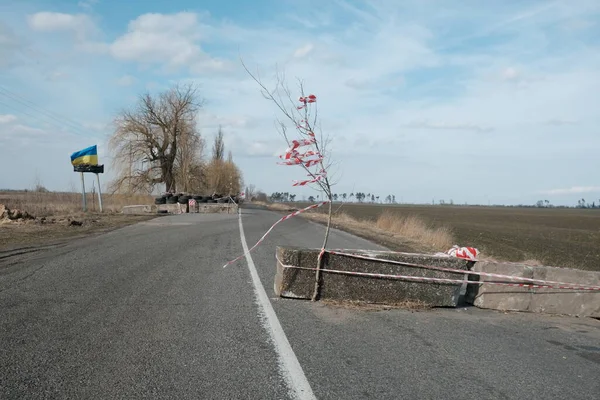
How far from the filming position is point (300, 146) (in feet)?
25.2

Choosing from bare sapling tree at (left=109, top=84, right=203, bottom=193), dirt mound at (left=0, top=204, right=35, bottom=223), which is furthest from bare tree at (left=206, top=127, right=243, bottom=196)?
dirt mound at (left=0, top=204, right=35, bottom=223)

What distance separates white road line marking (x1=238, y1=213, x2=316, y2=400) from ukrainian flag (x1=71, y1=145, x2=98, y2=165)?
1206 inches

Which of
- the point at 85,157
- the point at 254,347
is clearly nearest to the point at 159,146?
the point at 85,157

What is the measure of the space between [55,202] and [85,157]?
4.12m

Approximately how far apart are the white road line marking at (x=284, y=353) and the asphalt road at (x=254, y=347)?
0.02 metres

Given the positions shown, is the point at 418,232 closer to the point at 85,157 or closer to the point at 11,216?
the point at 11,216

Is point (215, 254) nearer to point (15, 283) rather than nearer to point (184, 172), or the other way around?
point (15, 283)

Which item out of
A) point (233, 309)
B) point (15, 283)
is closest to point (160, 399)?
point (233, 309)

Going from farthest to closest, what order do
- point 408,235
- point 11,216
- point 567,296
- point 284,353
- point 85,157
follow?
point 85,157
point 408,235
point 11,216
point 567,296
point 284,353

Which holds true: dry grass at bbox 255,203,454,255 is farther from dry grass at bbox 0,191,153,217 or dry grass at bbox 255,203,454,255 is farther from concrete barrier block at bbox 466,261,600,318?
dry grass at bbox 0,191,153,217

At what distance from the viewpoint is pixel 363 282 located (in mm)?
7352

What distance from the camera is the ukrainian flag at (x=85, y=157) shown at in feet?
114

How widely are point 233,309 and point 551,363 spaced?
3.86 metres

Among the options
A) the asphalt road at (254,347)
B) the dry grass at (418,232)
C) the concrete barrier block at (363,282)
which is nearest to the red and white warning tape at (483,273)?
the concrete barrier block at (363,282)
